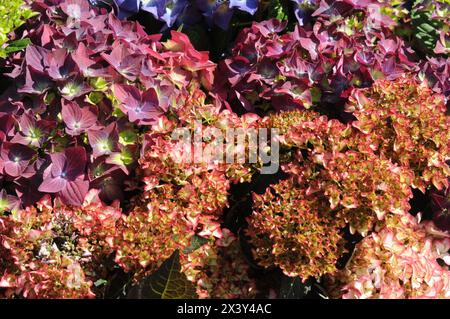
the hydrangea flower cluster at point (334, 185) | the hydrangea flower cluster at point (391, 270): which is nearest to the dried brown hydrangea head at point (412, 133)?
the hydrangea flower cluster at point (334, 185)

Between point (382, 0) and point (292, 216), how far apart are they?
115cm

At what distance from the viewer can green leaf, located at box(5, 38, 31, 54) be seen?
1.96 meters

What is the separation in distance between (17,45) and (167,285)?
930 mm

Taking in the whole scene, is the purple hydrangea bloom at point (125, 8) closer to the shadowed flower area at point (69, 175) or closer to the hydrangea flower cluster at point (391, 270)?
the shadowed flower area at point (69, 175)

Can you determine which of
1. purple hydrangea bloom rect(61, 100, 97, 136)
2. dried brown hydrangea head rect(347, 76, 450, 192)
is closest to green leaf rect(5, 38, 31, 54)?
purple hydrangea bloom rect(61, 100, 97, 136)

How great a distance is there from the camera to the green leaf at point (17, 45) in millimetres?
1960

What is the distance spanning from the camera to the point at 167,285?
1.49 meters

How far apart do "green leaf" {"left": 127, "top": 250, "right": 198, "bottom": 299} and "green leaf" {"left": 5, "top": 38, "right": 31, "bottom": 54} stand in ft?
2.80

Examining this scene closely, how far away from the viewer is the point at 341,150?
1709 millimetres

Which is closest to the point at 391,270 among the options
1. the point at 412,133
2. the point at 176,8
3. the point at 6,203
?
the point at 412,133

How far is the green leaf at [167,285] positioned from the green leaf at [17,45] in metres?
0.85

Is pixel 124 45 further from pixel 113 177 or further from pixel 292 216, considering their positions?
pixel 292 216
